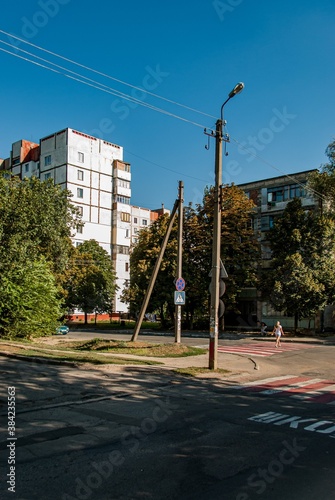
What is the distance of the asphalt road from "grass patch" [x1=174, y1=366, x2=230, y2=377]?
1.76m

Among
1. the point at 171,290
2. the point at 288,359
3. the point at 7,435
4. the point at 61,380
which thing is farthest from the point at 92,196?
the point at 7,435

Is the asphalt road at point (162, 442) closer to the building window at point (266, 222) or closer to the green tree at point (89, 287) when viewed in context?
the building window at point (266, 222)

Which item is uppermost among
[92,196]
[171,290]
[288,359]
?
[92,196]

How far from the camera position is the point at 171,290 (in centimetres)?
4028

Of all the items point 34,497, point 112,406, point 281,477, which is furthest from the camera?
point 112,406

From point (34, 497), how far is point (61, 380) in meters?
6.87

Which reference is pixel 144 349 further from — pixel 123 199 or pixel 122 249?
pixel 123 199

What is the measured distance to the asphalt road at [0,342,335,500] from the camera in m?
4.79

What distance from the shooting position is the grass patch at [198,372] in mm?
13117

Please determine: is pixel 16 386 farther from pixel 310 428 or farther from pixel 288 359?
pixel 288 359

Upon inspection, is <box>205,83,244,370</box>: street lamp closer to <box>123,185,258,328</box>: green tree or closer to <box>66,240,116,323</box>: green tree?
<box>123,185,258,328</box>: green tree

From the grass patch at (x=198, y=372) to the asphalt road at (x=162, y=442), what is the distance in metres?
1.76

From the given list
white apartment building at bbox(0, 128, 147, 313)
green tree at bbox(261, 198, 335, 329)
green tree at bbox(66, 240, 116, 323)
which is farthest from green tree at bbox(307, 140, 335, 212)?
white apartment building at bbox(0, 128, 147, 313)

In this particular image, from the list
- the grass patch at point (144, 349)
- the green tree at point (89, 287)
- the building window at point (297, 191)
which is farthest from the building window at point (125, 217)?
the grass patch at point (144, 349)
